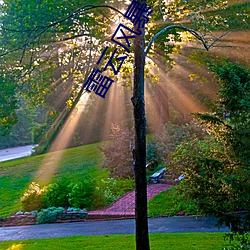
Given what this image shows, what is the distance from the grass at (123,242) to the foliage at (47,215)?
6.51 feet

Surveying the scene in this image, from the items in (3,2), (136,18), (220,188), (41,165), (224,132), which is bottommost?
(41,165)

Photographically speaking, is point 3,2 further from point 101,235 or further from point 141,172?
point 141,172

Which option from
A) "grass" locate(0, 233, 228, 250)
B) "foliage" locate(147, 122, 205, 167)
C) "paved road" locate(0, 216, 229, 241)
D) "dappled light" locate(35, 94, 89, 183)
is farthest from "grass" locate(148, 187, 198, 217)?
"dappled light" locate(35, 94, 89, 183)

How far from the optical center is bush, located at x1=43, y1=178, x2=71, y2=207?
1093cm

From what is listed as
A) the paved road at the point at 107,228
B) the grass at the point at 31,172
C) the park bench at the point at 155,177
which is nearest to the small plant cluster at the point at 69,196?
the grass at the point at 31,172

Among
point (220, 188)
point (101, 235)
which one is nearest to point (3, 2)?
point (101, 235)

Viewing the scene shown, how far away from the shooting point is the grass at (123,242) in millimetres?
6215

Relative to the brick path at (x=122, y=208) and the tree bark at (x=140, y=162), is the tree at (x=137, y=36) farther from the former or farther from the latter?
the brick path at (x=122, y=208)

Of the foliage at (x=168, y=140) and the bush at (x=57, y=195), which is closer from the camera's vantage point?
the bush at (x=57, y=195)

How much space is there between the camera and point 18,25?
44.4 feet

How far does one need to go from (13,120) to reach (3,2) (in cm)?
635

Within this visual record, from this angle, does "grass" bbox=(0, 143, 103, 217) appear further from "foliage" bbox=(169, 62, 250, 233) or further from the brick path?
"foliage" bbox=(169, 62, 250, 233)

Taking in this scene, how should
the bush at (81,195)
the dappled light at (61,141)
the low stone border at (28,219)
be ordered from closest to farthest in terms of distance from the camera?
the low stone border at (28,219) < the bush at (81,195) < the dappled light at (61,141)

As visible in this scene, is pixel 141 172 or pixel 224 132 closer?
pixel 224 132
